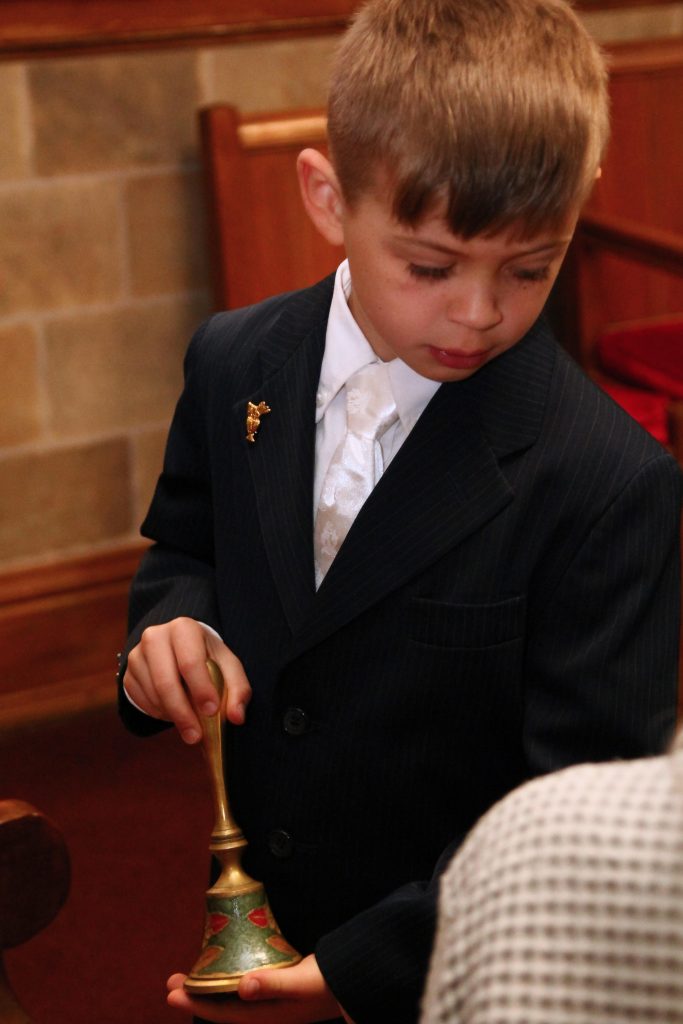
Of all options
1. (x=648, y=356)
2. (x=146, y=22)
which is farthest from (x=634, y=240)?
(x=146, y=22)

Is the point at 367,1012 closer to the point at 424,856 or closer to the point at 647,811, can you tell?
the point at 424,856

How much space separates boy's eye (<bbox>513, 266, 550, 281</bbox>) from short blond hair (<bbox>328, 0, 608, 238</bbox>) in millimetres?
37

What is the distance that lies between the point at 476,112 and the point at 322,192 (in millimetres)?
236

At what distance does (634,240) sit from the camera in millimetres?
2816

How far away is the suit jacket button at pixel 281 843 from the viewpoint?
4.13 feet

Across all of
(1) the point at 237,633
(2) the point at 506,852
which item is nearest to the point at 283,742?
(1) the point at 237,633

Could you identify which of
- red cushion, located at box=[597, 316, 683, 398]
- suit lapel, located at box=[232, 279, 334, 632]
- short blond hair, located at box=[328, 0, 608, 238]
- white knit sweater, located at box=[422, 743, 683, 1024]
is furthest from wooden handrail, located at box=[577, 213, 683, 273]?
white knit sweater, located at box=[422, 743, 683, 1024]

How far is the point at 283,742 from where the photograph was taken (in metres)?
1.25

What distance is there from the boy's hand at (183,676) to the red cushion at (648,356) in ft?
5.88

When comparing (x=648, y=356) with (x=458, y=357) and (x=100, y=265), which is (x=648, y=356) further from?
(x=458, y=357)

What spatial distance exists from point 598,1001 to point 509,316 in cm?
65

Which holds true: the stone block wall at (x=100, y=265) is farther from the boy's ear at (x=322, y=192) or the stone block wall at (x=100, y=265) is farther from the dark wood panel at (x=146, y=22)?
the boy's ear at (x=322, y=192)

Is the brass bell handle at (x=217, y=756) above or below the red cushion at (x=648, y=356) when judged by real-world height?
below

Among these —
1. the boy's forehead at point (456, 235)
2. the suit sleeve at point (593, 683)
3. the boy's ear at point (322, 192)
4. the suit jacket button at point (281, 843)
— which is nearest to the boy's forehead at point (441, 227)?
the boy's forehead at point (456, 235)
